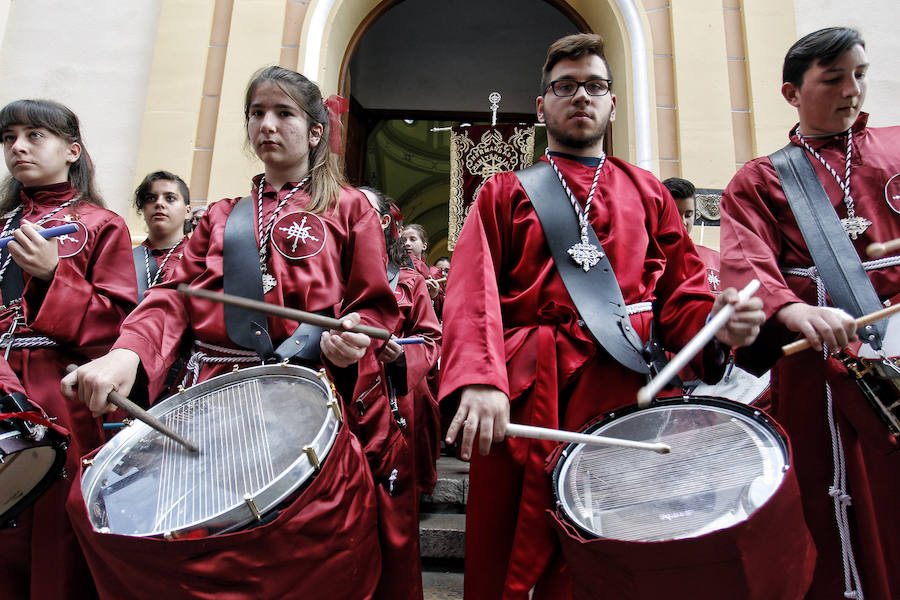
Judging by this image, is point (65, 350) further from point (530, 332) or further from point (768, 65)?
point (768, 65)

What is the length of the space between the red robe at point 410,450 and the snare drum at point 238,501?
426 millimetres

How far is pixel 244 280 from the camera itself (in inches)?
74.4

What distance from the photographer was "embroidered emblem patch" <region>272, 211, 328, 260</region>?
1.97 meters

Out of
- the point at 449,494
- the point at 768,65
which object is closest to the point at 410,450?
the point at 449,494

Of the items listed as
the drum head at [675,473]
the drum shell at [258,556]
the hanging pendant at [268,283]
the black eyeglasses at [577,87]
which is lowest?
the drum shell at [258,556]

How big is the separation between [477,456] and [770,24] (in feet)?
15.9

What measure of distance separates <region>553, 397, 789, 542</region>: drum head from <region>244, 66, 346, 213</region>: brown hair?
115cm

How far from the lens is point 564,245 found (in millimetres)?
1779

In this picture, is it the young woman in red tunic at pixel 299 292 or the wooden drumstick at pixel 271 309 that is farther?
the young woman in red tunic at pixel 299 292

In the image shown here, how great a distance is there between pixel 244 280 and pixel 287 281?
0.39 ft

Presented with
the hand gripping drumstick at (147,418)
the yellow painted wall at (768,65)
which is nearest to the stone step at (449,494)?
the hand gripping drumstick at (147,418)

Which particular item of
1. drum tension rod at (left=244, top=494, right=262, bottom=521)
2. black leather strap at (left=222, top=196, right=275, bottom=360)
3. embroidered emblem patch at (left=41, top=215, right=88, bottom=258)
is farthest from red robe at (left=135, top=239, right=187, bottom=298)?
drum tension rod at (left=244, top=494, right=262, bottom=521)

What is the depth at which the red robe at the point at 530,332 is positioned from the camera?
157cm

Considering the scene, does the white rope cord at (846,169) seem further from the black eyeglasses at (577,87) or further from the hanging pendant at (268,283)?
the hanging pendant at (268,283)
